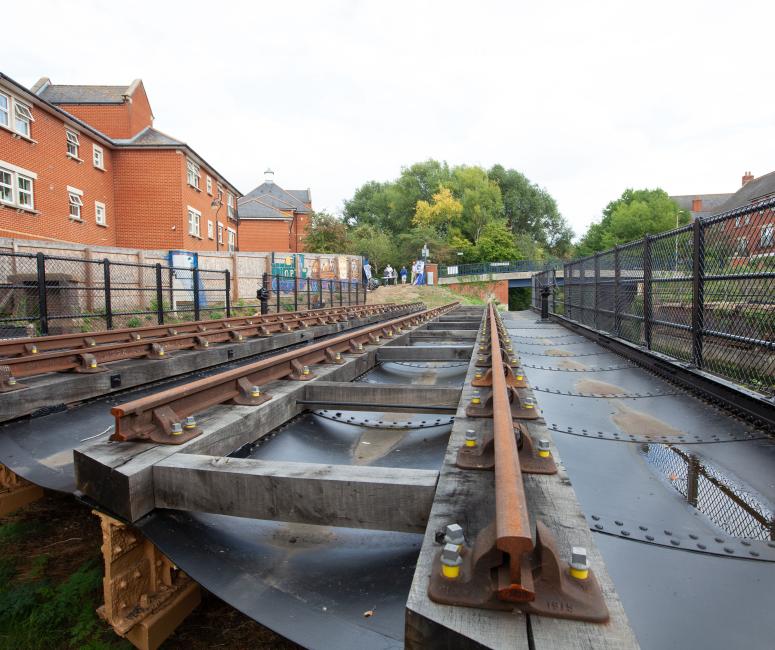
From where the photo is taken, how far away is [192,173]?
93.8 ft

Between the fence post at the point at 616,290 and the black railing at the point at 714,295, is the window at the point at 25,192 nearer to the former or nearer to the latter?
the fence post at the point at 616,290

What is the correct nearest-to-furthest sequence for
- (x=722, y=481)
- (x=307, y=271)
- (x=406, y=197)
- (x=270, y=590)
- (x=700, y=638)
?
(x=700, y=638)
(x=270, y=590)
(x=722, y=481)
(x=307, y=271)
(x=406, y=197)

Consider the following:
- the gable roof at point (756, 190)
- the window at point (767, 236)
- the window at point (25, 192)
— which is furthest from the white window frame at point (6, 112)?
the gable roof at point (756, 190)

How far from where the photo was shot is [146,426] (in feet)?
8.06

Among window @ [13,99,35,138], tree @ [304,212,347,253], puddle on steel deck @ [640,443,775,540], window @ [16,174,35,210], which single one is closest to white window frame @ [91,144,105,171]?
window @ [13,99,35,138]

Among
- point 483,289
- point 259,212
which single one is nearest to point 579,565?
point 259,212

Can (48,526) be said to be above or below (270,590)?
below

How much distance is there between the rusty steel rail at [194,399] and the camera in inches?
93.6

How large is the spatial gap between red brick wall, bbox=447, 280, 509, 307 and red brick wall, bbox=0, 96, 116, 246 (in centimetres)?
3251

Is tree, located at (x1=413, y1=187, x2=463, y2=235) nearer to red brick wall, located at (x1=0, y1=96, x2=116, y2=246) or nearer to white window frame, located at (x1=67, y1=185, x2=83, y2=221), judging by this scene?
red brick wall, located at (x1=0, y1=96, x2=116, y2=246)

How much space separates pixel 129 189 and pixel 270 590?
29.1m

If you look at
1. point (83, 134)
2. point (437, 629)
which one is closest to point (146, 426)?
point (437, 629)

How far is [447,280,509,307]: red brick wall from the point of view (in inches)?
1917

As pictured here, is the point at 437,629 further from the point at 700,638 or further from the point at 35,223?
the point at 35,223
